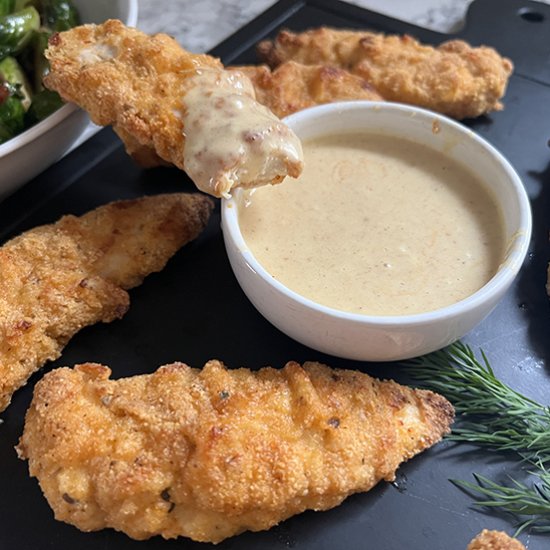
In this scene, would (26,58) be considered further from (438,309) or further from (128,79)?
(438,309)

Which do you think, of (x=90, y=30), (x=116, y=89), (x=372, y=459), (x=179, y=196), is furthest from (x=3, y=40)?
(x=372, y=459)

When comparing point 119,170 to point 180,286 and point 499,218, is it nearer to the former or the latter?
point 180,286

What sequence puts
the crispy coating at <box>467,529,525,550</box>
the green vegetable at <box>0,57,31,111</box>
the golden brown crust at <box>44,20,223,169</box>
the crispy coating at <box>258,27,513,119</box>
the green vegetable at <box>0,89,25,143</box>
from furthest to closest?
the crispy coating at <box>258,27,513,119</box> < the green vegetable at <box>0,57,31,111</box> < the green vegetable at <box>0,89,25,143</box> < the golden brown crust at <box>44,20,223,169</box> < the crispy coating at <box>467,529,525,550</box>

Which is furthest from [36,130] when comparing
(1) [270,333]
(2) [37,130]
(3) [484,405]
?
(3) [484,405]

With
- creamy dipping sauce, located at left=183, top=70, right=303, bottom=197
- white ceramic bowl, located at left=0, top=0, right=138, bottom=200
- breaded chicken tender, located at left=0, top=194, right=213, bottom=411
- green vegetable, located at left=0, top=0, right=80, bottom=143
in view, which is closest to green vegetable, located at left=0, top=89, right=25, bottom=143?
green vegetable, located at left=0, top=0, right=80, bottom=143

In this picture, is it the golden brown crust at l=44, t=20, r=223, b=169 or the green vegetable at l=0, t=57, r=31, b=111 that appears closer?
the golden brown crust at l=44, t=20, r=223, b=169

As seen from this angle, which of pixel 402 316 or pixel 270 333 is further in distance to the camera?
pixel 270 333

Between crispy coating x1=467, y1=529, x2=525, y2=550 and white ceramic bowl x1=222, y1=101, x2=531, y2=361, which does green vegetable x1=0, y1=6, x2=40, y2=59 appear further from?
crispy coating x1=467, y1=529, x2=525, y2=550
